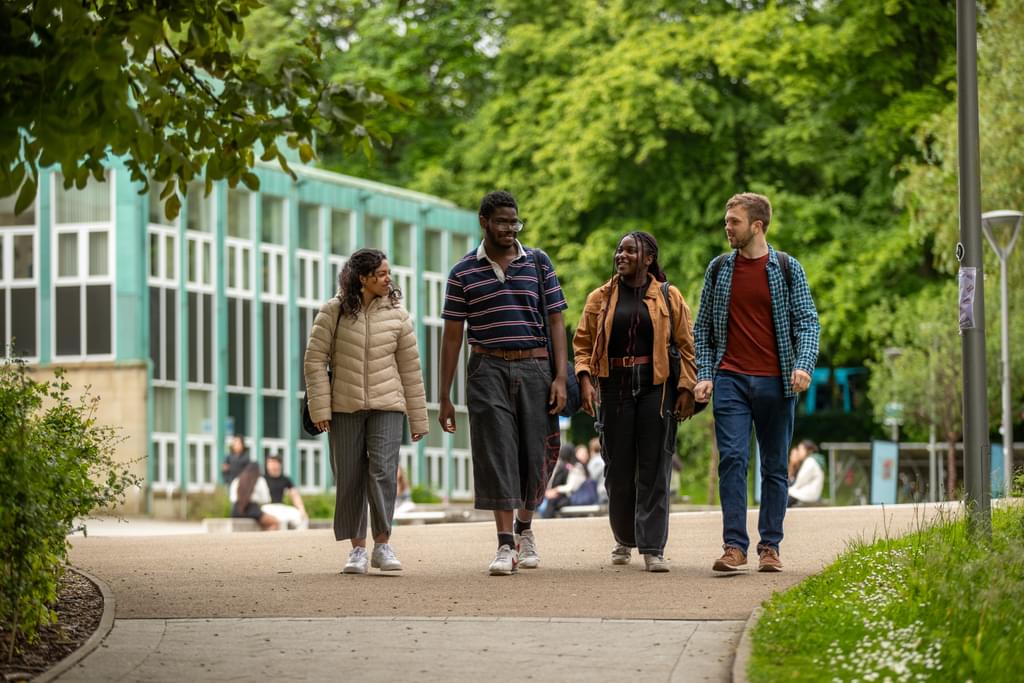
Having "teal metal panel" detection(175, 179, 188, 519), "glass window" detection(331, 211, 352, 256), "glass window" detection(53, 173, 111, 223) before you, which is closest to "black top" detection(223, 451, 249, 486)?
"teal metal panel" detection(175, 179, 188, 519)

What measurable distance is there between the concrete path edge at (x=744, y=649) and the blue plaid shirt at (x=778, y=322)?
2604 mm

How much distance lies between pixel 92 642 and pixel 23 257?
35.6 meters

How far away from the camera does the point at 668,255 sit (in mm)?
43156

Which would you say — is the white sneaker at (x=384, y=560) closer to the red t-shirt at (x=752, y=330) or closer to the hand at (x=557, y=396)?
the hand at (x=557, y=396)

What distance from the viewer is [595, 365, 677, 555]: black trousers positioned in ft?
37.4

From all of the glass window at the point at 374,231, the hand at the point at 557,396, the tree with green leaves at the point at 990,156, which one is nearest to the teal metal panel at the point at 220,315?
the glass window at the point at 374,231

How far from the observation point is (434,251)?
174ft

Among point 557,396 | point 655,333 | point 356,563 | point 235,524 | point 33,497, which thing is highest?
point 655,333

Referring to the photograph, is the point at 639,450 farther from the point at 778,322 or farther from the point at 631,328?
the point at 778,322

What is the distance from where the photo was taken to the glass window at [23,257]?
42750 millimetres

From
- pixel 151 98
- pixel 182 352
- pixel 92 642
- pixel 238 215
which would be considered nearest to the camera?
pixel 151 98

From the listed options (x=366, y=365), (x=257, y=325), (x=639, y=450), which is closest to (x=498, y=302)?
(x=366, y=365)

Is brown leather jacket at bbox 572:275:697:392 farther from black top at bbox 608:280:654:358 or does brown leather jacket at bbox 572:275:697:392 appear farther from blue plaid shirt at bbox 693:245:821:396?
blue plaid shirt at bbox 693:245:821:396

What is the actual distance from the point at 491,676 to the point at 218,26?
365 centimetres
